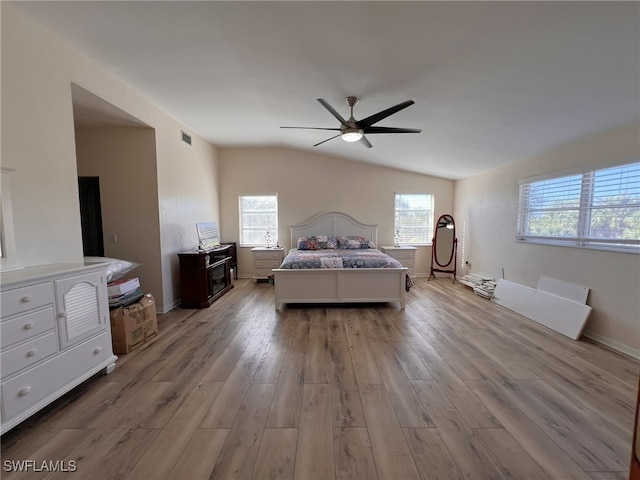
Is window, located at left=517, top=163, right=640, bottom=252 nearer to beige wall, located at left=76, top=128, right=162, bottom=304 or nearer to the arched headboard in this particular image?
the arched headboard

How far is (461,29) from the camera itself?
1.75 metres

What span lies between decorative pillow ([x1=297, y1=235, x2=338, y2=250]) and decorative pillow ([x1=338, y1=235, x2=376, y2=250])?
129 mm

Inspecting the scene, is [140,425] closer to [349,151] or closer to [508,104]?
[508,104]

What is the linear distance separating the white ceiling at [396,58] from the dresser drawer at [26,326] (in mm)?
2161

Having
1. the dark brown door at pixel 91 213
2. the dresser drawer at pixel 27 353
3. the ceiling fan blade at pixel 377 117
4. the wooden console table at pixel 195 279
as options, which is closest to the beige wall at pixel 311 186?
the wooden console table at pixel 195 279

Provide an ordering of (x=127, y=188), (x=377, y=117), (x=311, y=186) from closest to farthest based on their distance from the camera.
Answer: (x=377, y=117), (x=127, y=188), (x=311, y=186)

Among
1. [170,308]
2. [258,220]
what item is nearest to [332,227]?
[258,220]

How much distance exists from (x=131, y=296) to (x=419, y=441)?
3.02 meters

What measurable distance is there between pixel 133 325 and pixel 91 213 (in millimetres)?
1999

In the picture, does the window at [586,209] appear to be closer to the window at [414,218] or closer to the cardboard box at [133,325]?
the window at [414,218]

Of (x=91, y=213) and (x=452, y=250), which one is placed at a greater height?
(x=91, y=213)

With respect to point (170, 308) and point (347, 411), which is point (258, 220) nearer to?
point (170, 308)

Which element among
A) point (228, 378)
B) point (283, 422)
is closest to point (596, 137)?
point (283, 422)

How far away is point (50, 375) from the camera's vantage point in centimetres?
176
